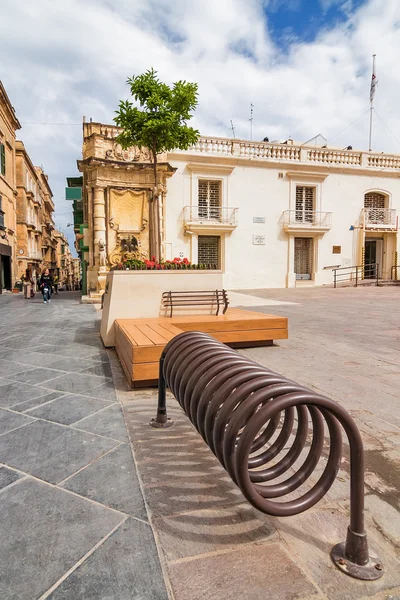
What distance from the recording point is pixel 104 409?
2.95m

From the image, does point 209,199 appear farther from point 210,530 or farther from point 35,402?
point 210,530

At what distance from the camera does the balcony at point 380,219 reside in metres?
22.4

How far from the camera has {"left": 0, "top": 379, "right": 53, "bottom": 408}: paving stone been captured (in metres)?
3.14

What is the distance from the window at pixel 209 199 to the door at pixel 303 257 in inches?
215

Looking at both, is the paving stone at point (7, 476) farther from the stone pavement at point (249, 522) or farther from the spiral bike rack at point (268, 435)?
the spiral bike rack at point (268, 435)

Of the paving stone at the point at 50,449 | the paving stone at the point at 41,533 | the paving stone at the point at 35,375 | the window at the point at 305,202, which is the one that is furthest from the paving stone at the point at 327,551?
the window at the point at 305,202

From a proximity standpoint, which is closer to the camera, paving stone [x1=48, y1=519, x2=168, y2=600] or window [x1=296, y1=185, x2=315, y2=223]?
paving stone [x1=48, y1=519, x2=168, y2=600]

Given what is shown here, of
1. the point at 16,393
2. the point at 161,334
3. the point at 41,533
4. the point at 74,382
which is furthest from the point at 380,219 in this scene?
the point at 41,533

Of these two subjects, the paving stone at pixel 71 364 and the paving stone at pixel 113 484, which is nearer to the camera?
the paving stone at pixel 113 484

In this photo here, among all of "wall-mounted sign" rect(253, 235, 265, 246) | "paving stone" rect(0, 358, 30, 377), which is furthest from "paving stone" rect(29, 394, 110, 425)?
"wall-mounted sign" rect(253, 235, 265, 246)

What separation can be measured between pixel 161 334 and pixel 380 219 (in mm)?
23247

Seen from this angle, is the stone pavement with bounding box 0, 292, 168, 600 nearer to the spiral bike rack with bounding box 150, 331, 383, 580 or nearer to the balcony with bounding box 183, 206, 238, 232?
the spiral bike rack with bounding box 150, 331, 383, 580

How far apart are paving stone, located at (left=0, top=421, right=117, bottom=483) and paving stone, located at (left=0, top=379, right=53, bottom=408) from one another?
0.61 metres

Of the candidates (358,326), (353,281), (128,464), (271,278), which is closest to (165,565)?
(128,464)
